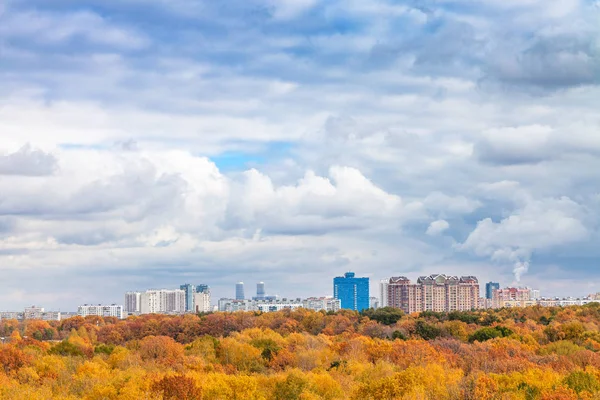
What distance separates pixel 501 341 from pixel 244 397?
121 ft

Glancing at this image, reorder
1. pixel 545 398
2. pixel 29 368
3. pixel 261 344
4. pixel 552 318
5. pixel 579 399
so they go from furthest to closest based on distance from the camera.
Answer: pixel 552 318 → pixel 261 344 → pixel 29 368 → pixel 579 399 → pixel 545 398

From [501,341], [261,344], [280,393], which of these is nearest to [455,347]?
[501,341]

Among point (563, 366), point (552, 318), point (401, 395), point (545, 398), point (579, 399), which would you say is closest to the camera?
point (545, 398)

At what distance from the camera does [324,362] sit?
65188 mm

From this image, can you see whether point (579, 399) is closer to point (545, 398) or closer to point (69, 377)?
point (545, 398)

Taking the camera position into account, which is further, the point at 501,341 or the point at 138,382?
the point at 501,341

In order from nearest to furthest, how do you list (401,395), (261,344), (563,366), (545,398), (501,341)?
(545,398)
(401,395)
(563,366)
(501,341)
(261,344)

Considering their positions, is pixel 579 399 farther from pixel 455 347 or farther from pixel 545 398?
pixel 455 347

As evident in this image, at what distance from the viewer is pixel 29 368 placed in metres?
59.9

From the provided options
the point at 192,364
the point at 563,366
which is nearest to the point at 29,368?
the point at 192,364

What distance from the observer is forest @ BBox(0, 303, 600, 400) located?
131 ft

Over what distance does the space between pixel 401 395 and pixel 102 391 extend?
15870 millimetres

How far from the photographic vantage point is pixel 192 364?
6222 centimetres

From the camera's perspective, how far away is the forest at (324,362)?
131ft
